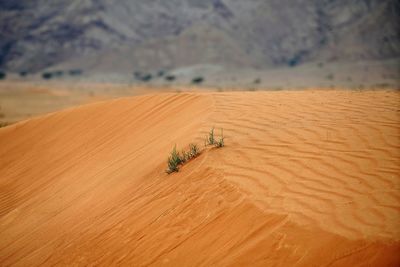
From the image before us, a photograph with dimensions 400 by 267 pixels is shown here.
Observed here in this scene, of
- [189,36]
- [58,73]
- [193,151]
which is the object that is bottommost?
[58,73]

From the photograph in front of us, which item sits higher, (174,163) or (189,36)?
(174,163)

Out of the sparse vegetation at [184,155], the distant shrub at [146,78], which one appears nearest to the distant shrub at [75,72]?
the distant shrub at [146,78]

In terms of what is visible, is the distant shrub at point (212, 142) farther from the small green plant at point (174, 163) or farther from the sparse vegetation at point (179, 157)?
the small green plant at point (174, 163)

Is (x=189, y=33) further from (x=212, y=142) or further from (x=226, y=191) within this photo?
(x=226, y=191)

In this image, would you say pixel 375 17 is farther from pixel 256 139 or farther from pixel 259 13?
pixel 256 139

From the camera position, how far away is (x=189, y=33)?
51000 millimetres

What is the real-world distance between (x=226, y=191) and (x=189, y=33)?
160 feet

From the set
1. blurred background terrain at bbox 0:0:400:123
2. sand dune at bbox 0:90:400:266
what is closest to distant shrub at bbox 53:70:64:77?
blurred background terrain at bbox 0:0:400:123

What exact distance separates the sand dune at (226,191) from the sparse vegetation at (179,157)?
12 cm

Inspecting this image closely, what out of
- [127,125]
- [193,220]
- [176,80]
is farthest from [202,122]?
[176,80]

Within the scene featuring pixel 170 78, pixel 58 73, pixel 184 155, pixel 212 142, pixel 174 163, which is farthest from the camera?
pixel 58 73

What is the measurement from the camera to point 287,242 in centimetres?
309

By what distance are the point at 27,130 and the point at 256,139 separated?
565cm

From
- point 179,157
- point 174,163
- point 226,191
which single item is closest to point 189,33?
point 179,157
